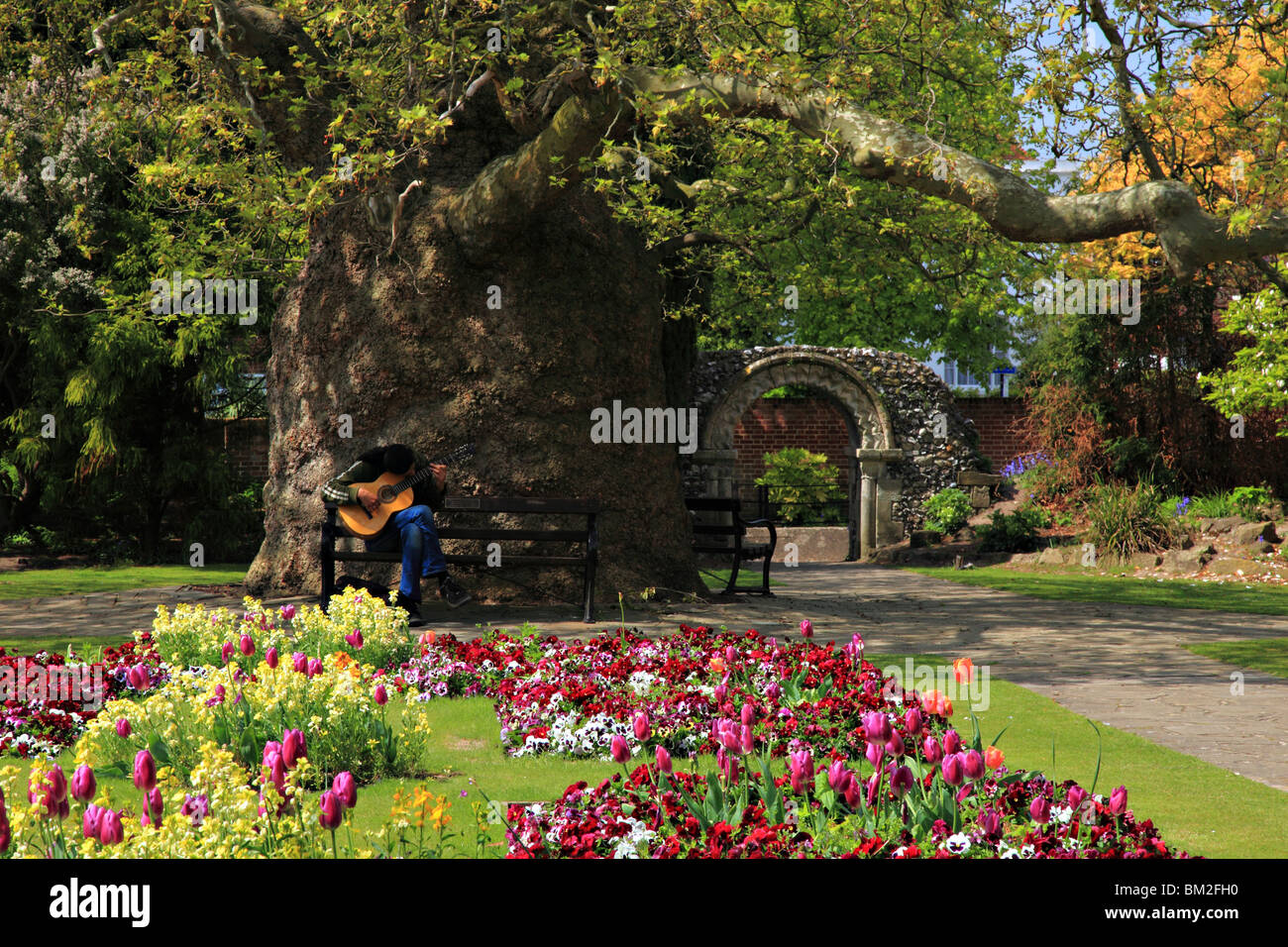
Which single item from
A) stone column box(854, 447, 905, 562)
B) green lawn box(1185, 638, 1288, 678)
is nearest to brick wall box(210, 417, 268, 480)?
stone column box(854, 447, 905, 562)

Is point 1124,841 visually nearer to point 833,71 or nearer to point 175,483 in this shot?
point 833,71

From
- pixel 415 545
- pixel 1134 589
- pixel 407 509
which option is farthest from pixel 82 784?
pixel 1134 589

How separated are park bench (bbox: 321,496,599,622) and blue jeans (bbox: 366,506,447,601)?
0.84 feet

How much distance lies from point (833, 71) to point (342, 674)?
5697mm

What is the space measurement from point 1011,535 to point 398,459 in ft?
38.5

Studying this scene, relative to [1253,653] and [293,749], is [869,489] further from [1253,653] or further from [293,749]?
[293,749]

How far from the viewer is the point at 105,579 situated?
13.1 meters

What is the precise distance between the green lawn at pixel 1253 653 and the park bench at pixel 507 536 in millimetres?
4375

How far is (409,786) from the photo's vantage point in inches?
168

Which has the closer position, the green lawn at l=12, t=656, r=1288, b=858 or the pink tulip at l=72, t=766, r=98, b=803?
the pink tulip at l=72, t=766, r=98, b=803

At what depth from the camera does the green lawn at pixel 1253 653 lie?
7.37 metres

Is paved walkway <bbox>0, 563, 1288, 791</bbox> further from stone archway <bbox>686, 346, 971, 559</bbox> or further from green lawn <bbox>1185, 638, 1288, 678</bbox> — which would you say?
stone archway <bbox>686, 346, 971, 559</bbox>

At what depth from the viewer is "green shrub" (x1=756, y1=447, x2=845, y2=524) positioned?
22.8m
